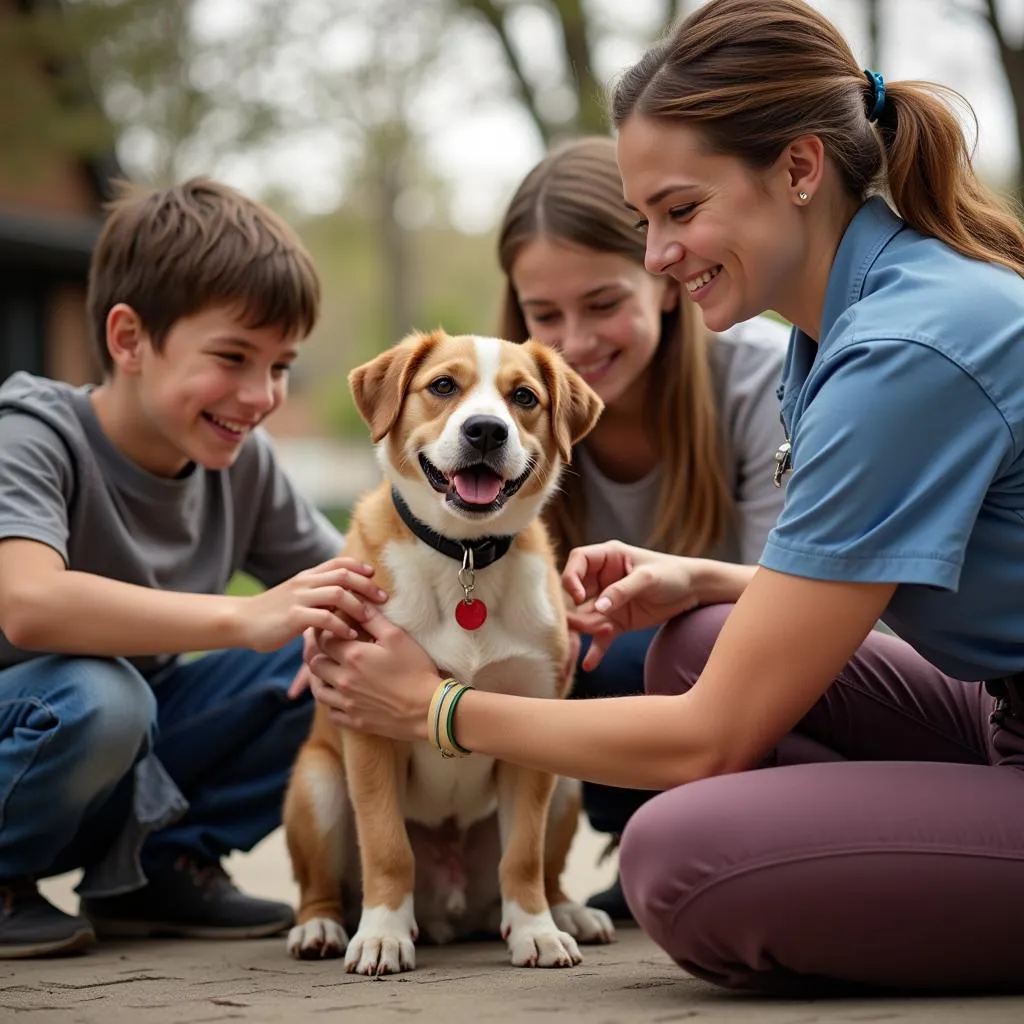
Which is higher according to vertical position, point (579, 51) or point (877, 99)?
point (579, 51)

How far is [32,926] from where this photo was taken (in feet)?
10.3

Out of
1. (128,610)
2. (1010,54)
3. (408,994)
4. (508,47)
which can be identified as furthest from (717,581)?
(508,47)

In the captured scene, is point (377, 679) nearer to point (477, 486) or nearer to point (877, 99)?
point (477, 486)

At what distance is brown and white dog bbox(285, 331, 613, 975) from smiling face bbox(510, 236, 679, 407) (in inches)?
15.1

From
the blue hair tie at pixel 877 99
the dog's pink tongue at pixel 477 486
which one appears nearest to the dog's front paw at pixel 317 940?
the dog's pink tongue at pixel 477 486

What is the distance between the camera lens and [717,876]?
7.48 ft

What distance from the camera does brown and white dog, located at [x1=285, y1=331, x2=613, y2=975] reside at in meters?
3.05

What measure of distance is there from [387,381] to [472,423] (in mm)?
335

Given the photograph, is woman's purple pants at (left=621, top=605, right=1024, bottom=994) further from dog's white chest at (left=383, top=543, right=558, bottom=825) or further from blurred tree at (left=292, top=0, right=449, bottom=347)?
blurred tree at (left=292, top=0, right=449, bottom=347)

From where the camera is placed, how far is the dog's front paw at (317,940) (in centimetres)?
310

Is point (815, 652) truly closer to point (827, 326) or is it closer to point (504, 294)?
point (827, 326)

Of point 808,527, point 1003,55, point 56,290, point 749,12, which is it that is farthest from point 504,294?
point 56,290

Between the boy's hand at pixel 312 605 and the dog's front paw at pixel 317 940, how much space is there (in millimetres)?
633

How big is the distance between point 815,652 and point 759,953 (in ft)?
1.65
